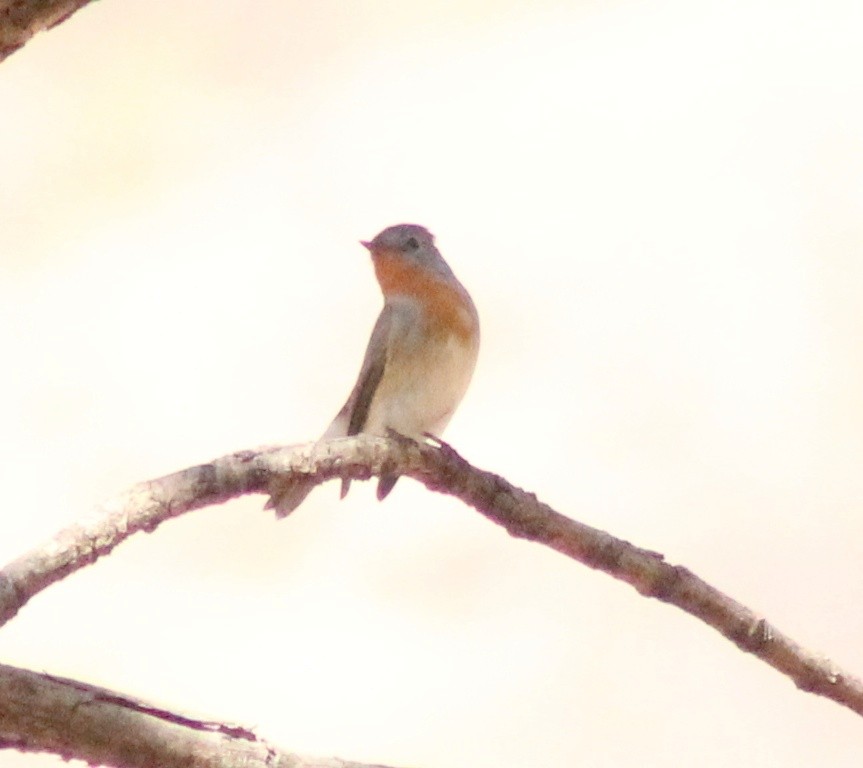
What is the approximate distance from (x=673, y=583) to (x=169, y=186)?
11.0 feet

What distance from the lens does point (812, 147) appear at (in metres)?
4.72

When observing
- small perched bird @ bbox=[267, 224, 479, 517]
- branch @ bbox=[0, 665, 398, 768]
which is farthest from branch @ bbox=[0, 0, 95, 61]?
small perched bird @ bbox=[267, 224, 479, 517]

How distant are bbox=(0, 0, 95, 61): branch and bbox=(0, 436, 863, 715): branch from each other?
622mm

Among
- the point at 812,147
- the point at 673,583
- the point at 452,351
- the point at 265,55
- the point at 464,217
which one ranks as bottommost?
the point at 673,583

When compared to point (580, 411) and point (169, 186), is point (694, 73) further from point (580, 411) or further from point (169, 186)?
point (169, 186)

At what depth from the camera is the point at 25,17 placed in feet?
5.49

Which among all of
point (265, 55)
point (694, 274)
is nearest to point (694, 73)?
point (694, 274)

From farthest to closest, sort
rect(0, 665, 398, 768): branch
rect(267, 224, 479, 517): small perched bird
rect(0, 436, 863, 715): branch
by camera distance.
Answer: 1. rect(267, 224, 479, 517): small perched bird
2. rect(0, 436, 863, 715): branch
3. rect(0, 665, 398, 768): branch

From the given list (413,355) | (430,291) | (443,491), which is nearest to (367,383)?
(413,355)

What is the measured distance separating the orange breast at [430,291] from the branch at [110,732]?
1.48 metres

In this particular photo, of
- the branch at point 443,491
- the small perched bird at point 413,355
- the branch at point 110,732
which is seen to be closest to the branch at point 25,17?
the branch at point 443,491

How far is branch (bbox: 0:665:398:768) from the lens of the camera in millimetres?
1530

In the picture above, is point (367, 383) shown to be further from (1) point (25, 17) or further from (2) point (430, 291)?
(1) point (25, 17)

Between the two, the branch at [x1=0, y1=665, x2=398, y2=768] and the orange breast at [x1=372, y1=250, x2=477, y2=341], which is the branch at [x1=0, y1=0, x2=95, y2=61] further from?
the orange breast at [x1=372, y1=250, x2=477, y2=341]
